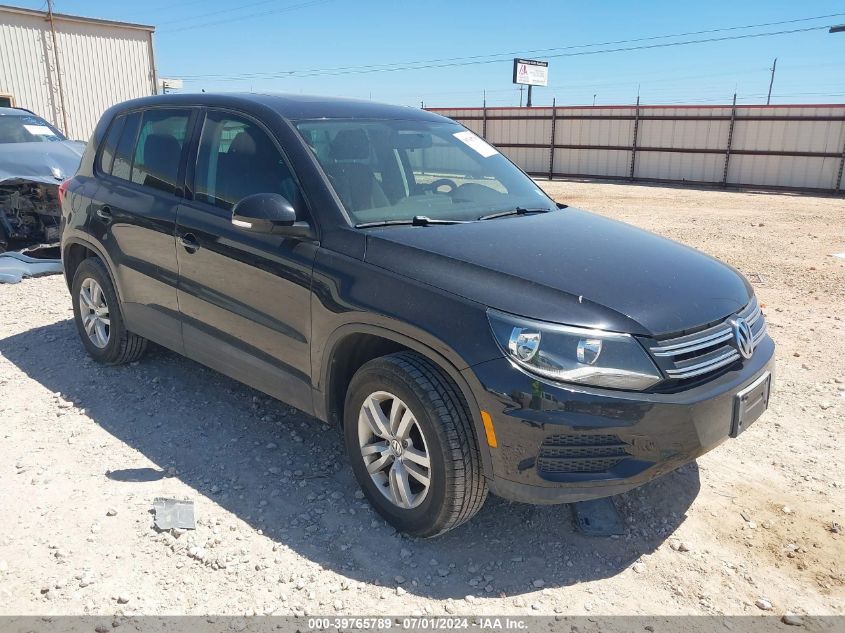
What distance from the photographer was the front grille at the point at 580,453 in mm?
2549

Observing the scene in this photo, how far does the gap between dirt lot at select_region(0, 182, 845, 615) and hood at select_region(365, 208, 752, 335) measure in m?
1.02

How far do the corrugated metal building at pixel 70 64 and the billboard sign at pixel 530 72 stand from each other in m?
18.9

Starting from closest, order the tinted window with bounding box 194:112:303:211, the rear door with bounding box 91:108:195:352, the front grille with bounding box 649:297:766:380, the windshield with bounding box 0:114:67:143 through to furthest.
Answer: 1. the front grille with bounding box 649:297:766:380
2. the tinted window with bounding box 194:112:303:211
3. the rear door with bounding box 91:108:195:352
4. the windshield with bounding box 0:114:67:143

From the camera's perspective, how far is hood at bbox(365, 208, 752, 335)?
8.73 ft

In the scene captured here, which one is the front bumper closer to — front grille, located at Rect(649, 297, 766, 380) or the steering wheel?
front grille, located at Rect(649, 297, 766, 380)

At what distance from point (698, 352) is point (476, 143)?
2.13 m

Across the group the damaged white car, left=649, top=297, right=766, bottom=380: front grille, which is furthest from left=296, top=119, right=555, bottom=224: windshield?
the damaged white car

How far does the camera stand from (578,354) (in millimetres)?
2561

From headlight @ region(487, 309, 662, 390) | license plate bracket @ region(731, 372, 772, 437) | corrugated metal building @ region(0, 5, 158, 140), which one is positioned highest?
corrugated metal building @ region(0, 5, 158, 140)

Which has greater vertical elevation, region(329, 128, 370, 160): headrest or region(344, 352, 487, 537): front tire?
region(329, 128, 370, 160): headrest

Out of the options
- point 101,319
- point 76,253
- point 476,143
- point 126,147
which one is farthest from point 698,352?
point 76,253

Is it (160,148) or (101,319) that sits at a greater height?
(160,148)

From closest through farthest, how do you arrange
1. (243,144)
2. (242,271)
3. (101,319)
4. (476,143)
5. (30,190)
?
(242,271), (243,144), (476,143), (101,319), (30,190)

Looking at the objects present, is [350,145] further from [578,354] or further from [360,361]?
[578,354]
